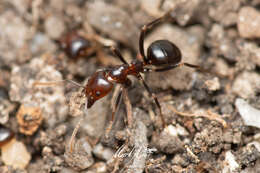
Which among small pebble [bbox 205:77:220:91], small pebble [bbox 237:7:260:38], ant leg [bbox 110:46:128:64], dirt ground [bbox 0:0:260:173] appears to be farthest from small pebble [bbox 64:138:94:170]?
small pebble [bbox 237:7:260:38]

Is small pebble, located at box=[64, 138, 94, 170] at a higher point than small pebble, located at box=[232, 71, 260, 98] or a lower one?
lower

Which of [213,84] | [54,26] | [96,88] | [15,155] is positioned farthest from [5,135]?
[213,84]

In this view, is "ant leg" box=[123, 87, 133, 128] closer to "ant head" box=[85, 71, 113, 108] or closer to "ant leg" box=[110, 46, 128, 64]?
"ant head" box=[85, 71, 113, 108]

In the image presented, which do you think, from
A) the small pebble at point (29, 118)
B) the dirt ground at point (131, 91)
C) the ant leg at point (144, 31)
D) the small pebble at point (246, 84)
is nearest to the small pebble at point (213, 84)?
the dirt ground at point (131, 91)

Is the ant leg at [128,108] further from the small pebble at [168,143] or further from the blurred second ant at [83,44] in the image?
the blurred second ant at [83,44]

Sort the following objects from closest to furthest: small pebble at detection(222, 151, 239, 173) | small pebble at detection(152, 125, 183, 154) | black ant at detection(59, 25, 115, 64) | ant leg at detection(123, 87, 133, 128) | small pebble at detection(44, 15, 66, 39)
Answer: small pebble at detection(222, 151, 239, 173) < small pebble at detection(152, 125, 183, 154) < ant leg at detection(123, 87, 133, 128) < black ant at detection(59, 25, 115, 64) < small pebble at detection(44, 15, 66, 39)

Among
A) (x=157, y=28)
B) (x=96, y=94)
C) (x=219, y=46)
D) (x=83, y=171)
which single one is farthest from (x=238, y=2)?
(x=83, y=171)

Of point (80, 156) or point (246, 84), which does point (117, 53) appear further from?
point (246, 84)
